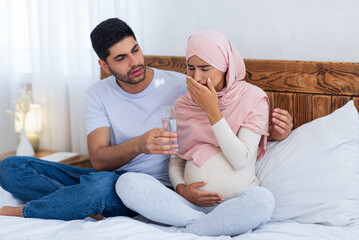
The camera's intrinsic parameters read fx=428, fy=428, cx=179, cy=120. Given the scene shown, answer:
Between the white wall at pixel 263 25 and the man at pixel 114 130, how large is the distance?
401 mm

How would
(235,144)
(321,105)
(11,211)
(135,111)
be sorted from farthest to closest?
(135,111)
(321,105)
(11,211)
(235,144)

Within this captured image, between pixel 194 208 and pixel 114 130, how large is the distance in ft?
1.96

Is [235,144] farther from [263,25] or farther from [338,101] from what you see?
[263,25]

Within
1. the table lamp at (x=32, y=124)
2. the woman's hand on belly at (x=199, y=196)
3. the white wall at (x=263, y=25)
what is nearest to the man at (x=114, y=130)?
the woman's hand on belly at (x=199, y=196)

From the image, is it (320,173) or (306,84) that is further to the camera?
(306,84)

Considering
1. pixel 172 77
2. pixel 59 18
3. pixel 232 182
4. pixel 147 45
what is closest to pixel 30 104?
pixel 59 18

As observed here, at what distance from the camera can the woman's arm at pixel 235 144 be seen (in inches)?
62.6

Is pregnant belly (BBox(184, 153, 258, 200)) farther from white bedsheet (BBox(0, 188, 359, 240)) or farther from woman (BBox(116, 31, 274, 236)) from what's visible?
white bedsheet (BBox(0, 188, 359, 240))

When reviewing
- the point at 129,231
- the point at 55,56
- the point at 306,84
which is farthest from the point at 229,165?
the point at 55,56

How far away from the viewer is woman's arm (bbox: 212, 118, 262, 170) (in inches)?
62.6

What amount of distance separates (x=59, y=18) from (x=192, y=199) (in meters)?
1.74

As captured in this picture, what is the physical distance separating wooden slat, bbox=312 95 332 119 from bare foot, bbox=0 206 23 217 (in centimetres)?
135

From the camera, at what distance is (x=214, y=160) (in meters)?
1.69

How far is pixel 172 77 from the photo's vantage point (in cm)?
211
